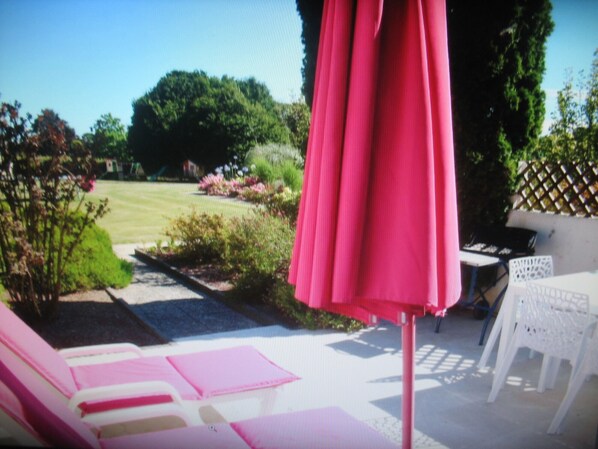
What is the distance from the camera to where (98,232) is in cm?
560

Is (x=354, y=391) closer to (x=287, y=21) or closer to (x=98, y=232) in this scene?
(x=98, y=232)

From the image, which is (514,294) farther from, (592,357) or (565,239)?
(565,239)

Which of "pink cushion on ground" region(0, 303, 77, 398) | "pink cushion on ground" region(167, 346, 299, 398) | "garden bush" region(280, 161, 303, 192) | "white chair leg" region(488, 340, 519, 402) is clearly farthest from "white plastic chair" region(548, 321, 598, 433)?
"garden bush" region(280, 161, 303, 192)

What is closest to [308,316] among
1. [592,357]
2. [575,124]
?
[592,357]

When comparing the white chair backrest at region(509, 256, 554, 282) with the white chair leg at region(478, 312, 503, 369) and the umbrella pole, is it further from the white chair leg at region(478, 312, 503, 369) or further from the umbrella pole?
the umbrella pole

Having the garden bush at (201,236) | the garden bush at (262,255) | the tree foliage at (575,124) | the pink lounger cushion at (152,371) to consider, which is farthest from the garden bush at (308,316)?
the tree foliage at (575,124)

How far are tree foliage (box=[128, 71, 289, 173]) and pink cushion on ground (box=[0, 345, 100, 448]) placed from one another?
5035 millimetres

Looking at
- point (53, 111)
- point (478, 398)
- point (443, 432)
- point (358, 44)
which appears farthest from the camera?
point (53, 111)

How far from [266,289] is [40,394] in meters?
3.94

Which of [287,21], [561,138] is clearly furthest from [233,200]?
[561,138]

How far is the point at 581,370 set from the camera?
8.63 feet

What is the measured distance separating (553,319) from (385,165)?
2059mm

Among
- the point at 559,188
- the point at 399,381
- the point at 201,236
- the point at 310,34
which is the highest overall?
the point at 310,34

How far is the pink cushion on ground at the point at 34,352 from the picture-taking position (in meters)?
1.84
